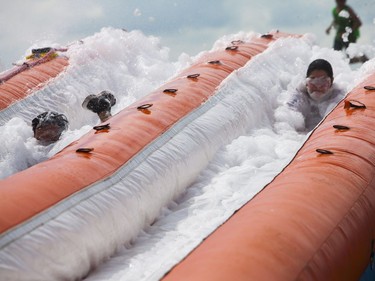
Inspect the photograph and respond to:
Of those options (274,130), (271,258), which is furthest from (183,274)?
(274,130)

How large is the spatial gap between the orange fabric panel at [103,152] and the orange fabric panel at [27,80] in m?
1.45

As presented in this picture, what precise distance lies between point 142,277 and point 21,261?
463 mm

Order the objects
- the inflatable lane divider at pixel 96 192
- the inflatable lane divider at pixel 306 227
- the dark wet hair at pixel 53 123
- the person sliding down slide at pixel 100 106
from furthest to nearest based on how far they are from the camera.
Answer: the person sliding down slide at pixel 100 106
the dark wet hair at pixel 53 123
the inflatable lane divider at pixel 96 192
the inflatable lane divider at pixel 306 227

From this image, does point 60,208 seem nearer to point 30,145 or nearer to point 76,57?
point 30,145

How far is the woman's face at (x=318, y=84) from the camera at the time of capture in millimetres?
3807

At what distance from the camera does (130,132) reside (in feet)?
9.26

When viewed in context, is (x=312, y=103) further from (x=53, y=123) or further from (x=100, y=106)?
(x=53, y=123)

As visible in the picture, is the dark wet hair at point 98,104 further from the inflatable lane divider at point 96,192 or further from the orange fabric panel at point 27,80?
the orange fabric panel at point 27,80

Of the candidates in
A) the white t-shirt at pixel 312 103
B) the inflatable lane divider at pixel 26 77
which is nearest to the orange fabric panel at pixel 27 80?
the inflatable lane divider at pixel 26 77

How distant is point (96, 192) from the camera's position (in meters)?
2.29

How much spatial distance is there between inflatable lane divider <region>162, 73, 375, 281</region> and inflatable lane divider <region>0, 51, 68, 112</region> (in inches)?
106

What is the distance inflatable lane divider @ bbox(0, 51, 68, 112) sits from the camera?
4.34 m

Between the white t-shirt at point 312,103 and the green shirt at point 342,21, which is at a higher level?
the green shirt at point 342,21

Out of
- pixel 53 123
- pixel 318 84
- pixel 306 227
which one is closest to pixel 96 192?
pixel 306 227
